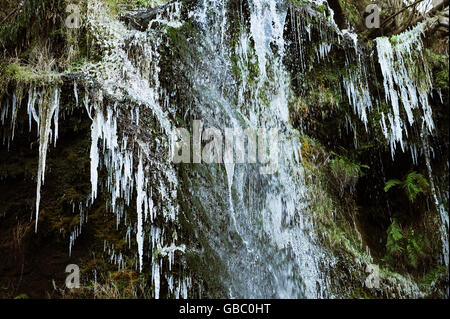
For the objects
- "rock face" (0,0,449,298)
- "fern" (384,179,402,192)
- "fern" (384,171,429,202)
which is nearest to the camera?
"rock face" (0,0,449,298)

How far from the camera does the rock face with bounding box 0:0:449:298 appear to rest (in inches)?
190

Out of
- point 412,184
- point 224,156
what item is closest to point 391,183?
point 412,184

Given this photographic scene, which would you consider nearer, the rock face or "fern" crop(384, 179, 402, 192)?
the rock face

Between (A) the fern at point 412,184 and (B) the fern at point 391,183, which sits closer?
(A) the fern at point 412,184

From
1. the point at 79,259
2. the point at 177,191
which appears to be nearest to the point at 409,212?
the point at 177,191

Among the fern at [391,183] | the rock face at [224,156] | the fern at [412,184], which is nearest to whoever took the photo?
the rock face at [224,156]

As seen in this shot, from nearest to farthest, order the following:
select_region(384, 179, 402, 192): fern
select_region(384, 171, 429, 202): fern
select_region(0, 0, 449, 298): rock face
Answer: select_region(0, 0, 449, 298): rock face → select_region(384, 171, 429, 202): fern → select_region(384, 179, 402, 192): fern

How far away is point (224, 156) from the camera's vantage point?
5332 mm

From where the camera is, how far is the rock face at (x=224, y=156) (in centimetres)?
482

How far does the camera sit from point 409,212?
6863 millimetres

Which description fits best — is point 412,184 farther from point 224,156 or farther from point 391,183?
point 224,156

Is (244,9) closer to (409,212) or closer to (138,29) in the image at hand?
(138,29)

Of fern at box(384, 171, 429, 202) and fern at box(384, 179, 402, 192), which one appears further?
fern at box(384, 179, 402, 192)

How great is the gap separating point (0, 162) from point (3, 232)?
1012 mm
